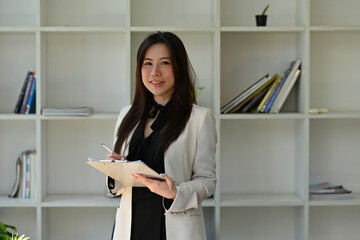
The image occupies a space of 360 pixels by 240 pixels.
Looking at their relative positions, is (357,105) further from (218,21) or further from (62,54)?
(62,54)

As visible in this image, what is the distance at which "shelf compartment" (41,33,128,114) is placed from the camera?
3.67 m

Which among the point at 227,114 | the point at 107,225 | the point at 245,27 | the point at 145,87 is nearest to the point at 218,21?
the point at 245,27

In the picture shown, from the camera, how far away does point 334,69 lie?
3.72 metres

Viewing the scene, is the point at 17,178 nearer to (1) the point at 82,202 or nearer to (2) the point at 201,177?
(1) the point at 82,202

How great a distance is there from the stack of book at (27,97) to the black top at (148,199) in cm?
146

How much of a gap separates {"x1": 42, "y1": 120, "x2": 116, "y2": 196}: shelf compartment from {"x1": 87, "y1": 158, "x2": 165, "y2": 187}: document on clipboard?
1642mm

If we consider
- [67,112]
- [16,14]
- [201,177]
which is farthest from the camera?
[16,14]

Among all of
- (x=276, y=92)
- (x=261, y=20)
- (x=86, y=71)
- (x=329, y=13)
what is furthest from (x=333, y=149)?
(x=86, y=71)

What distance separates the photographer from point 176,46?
7.18 feet

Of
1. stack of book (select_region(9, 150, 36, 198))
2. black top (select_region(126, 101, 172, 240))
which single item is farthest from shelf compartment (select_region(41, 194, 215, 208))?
black top (select_region(126, 101, 172, 240))

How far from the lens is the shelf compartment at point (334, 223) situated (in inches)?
149

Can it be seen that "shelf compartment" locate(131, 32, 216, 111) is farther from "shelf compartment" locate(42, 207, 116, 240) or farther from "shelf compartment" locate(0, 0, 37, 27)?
"shelf compartment" locate(42, 207, 116, 240)

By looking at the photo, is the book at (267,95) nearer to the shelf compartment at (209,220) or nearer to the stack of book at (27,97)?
the shelf compartment at (209,220)

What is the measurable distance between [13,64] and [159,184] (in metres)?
2.05
